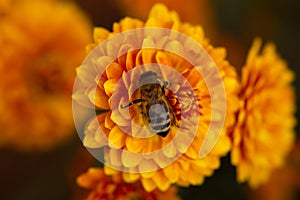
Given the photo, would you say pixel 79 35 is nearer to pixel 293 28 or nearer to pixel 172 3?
pixel 172 3

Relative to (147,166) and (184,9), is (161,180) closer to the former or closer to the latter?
(147,166)

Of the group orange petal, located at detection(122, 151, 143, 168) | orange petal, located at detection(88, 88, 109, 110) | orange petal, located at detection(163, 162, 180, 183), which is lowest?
orange petal, located at detection(122, 151, 143, 168)

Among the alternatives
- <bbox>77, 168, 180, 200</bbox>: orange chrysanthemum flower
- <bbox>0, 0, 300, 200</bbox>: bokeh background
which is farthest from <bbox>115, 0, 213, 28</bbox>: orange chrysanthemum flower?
<bbox>77, 168, 180, 200</bbox>: orange chrysanthemum flower

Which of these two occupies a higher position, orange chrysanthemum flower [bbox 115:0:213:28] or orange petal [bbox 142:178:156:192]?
orange chrysanthemum flower [bbox 115:0:213:28]

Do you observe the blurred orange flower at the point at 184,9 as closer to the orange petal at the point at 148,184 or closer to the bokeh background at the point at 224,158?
the bokeh background at the point at 224,158

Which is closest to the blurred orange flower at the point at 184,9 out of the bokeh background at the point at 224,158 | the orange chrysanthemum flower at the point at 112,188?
the bokeh background at the point at 224,158

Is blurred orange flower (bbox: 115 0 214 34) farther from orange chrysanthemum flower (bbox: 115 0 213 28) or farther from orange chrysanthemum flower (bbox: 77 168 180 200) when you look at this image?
orange chrysanthemum flower (bbox: 77 168 180 200)

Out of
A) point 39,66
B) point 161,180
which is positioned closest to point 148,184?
point 161,180
